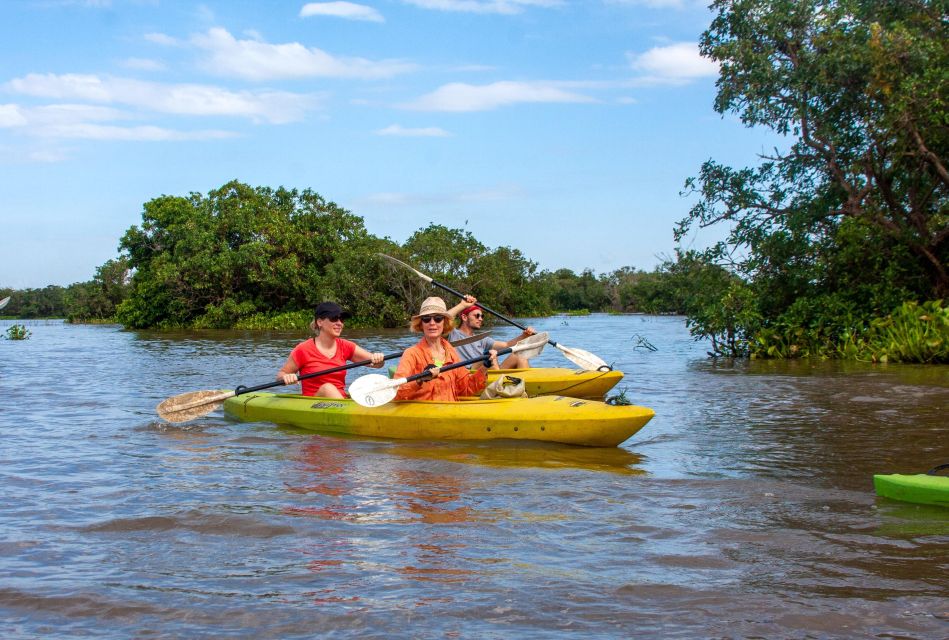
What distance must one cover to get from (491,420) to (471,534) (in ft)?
8.30

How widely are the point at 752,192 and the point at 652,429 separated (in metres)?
8.47

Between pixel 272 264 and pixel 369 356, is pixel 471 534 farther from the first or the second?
pixel 272 264

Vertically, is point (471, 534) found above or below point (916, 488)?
below

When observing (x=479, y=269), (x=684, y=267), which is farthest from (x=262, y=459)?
(x=479, y=269)

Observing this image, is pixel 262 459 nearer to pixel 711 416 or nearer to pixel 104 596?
pixel 104 596

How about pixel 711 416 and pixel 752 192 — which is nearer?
pixel 711 416

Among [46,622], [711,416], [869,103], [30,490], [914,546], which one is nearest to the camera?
[46,622]

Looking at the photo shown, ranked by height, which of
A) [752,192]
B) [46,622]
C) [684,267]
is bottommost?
[46,622]

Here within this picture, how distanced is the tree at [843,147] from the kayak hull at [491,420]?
8.56 metres

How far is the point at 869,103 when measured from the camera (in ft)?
44.1

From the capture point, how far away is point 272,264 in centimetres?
3428

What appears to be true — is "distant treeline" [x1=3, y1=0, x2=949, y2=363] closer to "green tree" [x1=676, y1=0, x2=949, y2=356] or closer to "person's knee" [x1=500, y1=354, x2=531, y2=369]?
"green tree" [x1=676, y1=0, x2=949, y2=356]

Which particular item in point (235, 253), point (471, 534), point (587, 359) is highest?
point (235, 253)

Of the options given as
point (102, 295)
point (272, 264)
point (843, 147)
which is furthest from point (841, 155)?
point (102, 295)
